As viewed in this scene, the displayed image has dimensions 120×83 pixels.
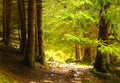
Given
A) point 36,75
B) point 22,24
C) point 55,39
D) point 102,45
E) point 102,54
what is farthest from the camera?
point 55,39

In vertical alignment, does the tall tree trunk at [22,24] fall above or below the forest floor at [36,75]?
above

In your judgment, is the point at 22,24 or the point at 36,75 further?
the point at 22,24

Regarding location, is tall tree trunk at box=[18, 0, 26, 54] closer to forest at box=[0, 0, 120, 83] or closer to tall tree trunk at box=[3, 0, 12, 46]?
forest at box=[0, 0, 120, 83]

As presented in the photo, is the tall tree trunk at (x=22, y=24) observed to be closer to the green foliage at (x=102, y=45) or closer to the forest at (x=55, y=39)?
the forest at (x=55, y=39)

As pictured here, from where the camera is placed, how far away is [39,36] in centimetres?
1705

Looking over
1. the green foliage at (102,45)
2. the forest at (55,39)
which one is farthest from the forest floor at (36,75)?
the green foliage at (102,45)

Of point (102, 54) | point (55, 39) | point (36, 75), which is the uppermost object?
point (55, 39)

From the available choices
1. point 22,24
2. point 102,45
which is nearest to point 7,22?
point 22,24

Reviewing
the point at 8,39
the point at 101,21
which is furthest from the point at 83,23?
the point at 8,39

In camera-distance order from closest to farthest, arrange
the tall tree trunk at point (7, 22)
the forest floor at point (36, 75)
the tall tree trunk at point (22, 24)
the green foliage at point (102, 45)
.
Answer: the forest floor at point (36, 75) → the green foliage at point (102, 45) → the tall tree trunk at point (22, 24) → the tall tree trunk at point (7, 22)

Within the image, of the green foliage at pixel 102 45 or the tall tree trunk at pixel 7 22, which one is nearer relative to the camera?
the green foliage at pixel 102 45

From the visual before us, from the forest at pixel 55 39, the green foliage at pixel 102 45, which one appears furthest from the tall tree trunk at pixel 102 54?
the green foliage at pixel 102 45

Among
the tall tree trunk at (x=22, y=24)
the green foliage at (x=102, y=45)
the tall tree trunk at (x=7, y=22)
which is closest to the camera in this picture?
the green foliage at (x=102, y=45)

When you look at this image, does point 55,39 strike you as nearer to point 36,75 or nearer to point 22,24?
point 22,24
